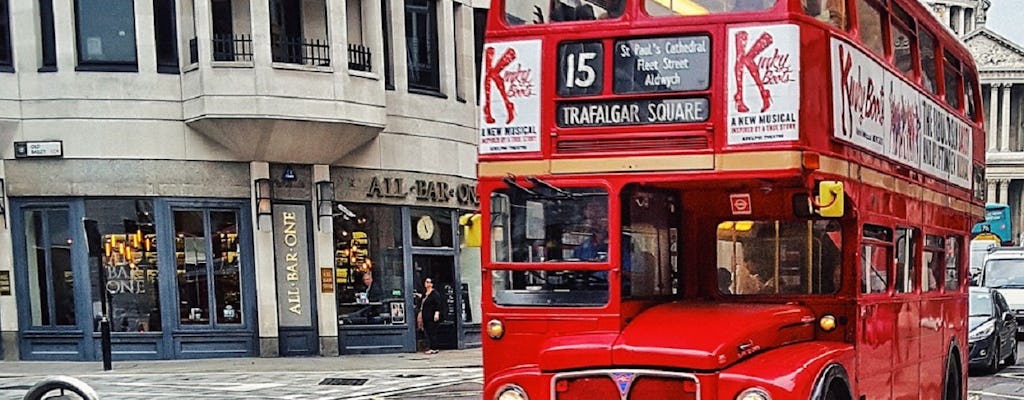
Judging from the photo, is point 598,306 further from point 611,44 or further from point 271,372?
point 271,372

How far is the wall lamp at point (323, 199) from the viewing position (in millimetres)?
20984

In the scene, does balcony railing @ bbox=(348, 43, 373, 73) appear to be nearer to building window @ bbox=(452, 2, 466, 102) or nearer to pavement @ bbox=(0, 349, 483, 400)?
building window @ bbox=(452, 2, 466, 102)

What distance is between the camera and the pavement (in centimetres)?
1521

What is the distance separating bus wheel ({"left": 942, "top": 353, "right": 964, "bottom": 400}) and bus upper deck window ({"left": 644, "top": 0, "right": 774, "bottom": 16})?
5.54 m

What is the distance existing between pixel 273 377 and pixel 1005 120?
81423 mm

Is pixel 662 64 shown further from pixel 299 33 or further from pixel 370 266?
pixel 370 266

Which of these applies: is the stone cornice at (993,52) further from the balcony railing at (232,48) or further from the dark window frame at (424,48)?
the balcony railing at (232,48)

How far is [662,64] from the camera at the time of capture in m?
7.52

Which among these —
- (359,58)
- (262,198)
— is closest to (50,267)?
(262,198)

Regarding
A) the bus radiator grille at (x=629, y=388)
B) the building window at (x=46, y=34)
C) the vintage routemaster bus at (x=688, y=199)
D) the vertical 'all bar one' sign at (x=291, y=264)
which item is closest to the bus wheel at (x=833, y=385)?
A: the vintage routemaster bus at (x=688, y=199)

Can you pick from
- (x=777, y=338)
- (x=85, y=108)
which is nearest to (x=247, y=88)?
(x=85, y=108)

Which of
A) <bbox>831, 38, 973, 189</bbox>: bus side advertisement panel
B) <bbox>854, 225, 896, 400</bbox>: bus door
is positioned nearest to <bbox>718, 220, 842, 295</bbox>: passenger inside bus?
<bbox>854, 225, 896, 400</bbox>: bus door

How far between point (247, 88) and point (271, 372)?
5136mm

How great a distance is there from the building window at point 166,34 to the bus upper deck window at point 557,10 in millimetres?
13721
